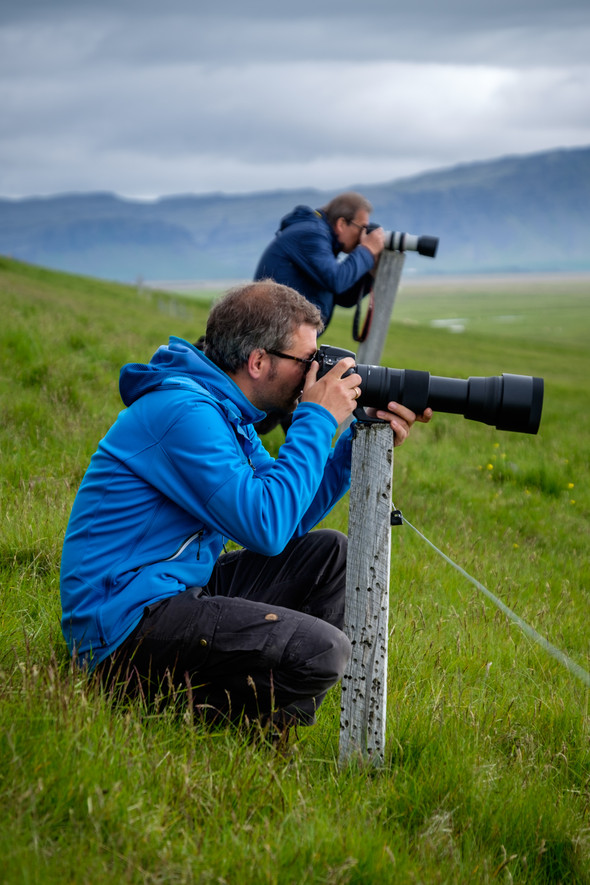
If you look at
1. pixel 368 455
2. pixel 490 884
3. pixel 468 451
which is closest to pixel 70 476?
pixel 368 455

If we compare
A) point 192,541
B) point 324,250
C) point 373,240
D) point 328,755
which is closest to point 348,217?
point 373,240

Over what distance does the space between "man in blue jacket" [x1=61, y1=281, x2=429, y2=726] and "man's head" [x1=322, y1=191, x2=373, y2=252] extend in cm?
332

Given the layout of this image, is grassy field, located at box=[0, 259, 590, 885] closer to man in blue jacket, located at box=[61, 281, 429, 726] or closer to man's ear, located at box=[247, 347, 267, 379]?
man in blue jacket, located at box=[61, 281, 429, 726]

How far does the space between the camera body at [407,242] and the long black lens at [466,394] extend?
10.8 ft

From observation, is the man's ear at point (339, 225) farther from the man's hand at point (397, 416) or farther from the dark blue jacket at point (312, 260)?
the man's hand at point (397, 416)

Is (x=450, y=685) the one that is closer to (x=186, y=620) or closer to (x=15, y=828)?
(x=186, y=620)

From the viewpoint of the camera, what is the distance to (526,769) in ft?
8.61

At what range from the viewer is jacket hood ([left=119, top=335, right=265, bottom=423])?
8.53 feet

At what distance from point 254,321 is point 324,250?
2.96 metres

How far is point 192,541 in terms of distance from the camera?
2.60m

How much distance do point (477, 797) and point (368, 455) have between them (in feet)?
3.56

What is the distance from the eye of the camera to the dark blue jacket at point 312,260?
18.1 feet

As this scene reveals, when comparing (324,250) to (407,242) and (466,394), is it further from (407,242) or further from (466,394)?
(466,394)

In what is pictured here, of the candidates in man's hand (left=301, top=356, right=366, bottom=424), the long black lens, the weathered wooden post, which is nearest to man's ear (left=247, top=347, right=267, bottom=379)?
man's hand (left=301, top=356, right=366, bottom=424)
